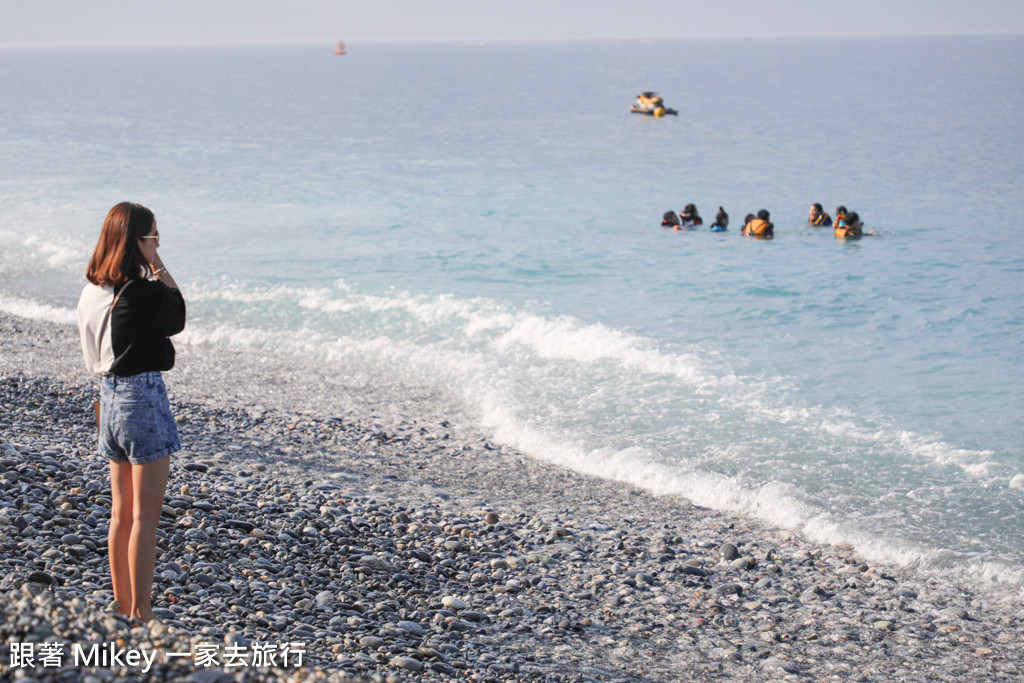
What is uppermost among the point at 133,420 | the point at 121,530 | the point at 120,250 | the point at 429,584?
the point at 120,250

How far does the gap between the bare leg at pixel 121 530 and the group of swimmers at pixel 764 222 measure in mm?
22805

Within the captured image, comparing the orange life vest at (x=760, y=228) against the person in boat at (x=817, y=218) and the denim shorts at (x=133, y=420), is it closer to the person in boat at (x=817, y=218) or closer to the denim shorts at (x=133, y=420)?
the person in boat at (x=817, y=218)

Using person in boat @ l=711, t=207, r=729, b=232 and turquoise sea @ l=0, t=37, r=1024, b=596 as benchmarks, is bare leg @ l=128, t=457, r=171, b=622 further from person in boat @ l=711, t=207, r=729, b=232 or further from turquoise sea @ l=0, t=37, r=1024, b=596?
person in boat @ l=711, t=207, r=729, b=232

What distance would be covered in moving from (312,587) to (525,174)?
3277 centimetres

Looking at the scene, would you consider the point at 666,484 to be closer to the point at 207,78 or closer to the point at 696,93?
the point at 696,93

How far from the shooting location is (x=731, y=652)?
6.84m

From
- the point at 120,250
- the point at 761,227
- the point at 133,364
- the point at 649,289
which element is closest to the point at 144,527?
the point at 133,364

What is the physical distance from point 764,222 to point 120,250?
22919 millimetres

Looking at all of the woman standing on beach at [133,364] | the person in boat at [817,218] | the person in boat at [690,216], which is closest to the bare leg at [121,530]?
the woman standing on beach at [133,364]

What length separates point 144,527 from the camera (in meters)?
4.97

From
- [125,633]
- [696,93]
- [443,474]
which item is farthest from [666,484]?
[696,93]

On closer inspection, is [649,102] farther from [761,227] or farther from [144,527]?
[144,527]

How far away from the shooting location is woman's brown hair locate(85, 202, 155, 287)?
15.6 ft

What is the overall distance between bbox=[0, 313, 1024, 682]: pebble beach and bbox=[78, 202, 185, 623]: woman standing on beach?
0.46 metres
